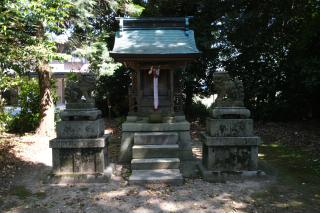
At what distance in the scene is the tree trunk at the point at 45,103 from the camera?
867cm

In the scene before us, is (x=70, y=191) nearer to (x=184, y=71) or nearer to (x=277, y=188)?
(x=277, y=188)

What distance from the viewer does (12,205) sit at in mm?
3609

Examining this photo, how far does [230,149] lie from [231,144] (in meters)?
0.13

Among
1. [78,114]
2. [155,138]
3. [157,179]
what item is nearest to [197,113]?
[155,138]

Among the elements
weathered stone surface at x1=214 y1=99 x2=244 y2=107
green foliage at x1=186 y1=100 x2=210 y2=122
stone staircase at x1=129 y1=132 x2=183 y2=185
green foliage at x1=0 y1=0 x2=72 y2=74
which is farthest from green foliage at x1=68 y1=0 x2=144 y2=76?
weathered stone surface at x1=214 y1=99 x2=244 y2=107

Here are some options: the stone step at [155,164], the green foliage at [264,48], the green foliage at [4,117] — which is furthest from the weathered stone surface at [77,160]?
the green foliage at [264,48]

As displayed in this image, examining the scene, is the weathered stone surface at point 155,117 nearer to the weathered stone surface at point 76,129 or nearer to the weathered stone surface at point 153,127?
the weathered stone surface at point 153,127

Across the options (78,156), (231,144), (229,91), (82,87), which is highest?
(82,87)

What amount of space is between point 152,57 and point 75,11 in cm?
499

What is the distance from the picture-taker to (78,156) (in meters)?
4.64

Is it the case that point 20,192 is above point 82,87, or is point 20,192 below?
below

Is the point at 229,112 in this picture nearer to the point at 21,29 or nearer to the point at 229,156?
the point at 229,156

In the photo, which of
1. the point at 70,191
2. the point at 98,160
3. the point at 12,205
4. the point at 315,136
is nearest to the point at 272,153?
the point at 315,136

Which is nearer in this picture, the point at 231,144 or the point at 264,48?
the point at 231,144
